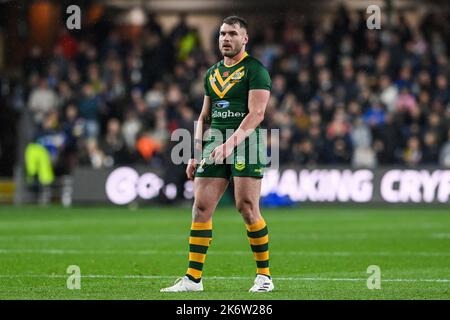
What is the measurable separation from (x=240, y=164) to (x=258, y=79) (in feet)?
2.52

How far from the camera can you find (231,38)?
10141 mm

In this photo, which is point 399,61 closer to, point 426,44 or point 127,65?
point 426,44

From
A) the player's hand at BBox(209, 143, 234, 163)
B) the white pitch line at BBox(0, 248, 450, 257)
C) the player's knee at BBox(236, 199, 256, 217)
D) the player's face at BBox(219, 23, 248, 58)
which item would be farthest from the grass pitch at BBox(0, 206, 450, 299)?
the player's face at BBox(219, 23, 248, 58)

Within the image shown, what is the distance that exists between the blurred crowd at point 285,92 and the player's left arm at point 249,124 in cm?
1452

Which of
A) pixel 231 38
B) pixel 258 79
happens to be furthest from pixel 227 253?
pixel 231 38

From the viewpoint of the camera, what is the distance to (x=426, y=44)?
96.4 ft

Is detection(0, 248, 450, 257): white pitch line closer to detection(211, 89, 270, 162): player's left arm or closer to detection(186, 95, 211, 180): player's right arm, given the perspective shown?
detection(186, 95, 211, 180): player's right arm

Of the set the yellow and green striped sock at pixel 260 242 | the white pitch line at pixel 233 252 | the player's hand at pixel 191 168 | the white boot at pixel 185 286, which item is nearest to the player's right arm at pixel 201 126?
the player's hand at pixel 191 168

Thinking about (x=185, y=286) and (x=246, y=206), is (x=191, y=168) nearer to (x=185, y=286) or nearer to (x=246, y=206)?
(x=246, y=206)

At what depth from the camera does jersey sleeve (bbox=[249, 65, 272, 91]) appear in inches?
400

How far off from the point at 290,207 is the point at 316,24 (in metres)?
8.93

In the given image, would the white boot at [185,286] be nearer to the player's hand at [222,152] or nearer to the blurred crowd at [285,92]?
the player's hand at [222,152]

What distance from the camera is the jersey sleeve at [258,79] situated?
10148 millimetres
